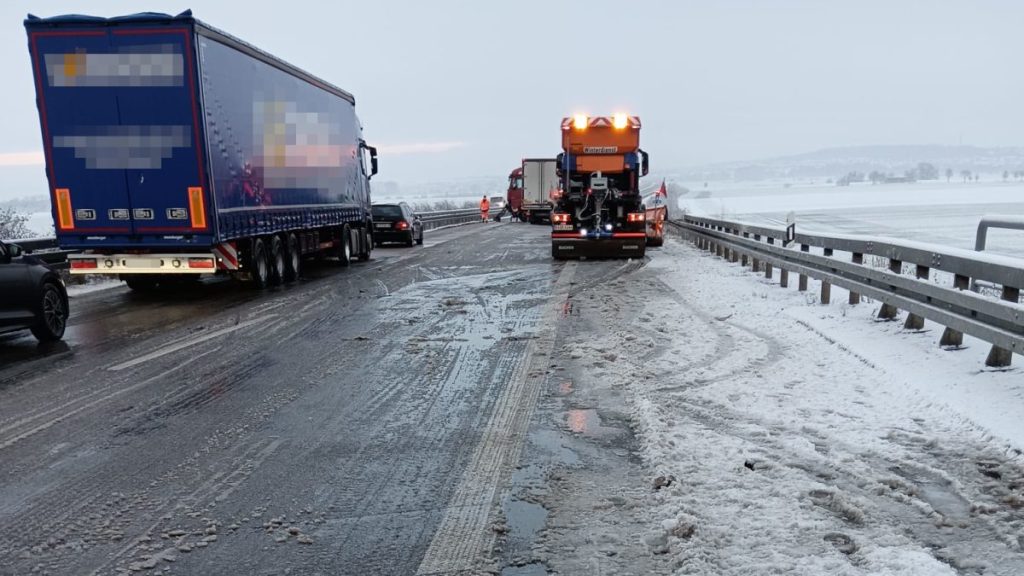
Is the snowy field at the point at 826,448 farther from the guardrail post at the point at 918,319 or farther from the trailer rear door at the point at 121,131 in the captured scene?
the trailer rear door at the point at 121,131

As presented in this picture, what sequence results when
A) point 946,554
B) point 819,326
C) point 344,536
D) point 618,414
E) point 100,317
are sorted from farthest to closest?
1. point 100,317
2. point 819,326
3. point 618,414
4. point 344,536
5. point 946,554

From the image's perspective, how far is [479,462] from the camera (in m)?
4.57

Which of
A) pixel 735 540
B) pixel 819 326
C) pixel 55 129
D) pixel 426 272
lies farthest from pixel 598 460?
pixel 426 272

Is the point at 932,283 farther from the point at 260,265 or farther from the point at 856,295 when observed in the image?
the point at 260,265

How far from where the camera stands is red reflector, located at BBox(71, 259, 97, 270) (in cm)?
1174

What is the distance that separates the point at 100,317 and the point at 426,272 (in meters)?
7.00

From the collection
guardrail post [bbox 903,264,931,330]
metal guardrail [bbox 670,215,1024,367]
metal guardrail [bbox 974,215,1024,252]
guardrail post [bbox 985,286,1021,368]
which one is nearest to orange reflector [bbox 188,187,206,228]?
metal guardrail [bbox 670,215,1024,367]

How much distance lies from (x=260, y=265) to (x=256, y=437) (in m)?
9.09

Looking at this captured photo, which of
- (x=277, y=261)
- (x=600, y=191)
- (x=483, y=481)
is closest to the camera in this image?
(x=483, y=481)

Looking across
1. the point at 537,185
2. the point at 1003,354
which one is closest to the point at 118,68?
the point at 1003,354

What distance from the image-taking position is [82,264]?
1176 cm

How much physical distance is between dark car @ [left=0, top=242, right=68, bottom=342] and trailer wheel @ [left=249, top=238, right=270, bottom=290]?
4314 millimetres

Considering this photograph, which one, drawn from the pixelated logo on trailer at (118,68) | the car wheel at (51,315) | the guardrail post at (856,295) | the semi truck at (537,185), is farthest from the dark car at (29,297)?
the semi truck at (537,185)

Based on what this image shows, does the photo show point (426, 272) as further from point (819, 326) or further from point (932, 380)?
point (932, 380)
